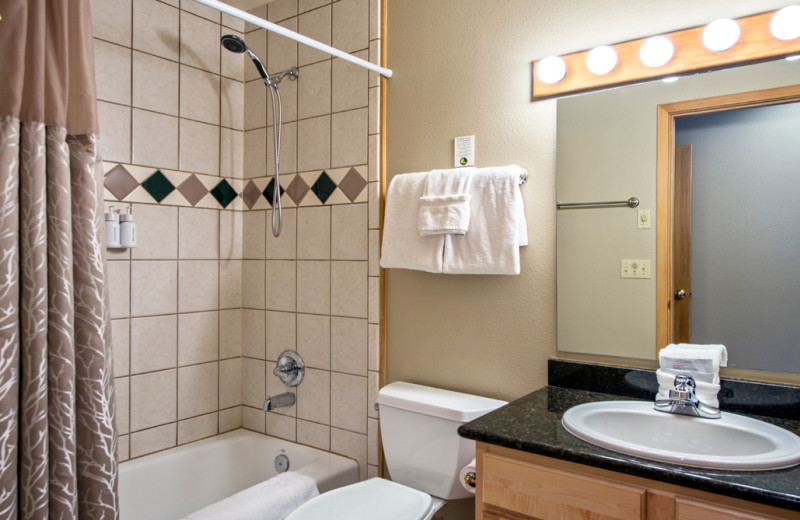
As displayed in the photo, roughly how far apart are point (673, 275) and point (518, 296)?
47 cm

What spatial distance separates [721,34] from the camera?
146cm

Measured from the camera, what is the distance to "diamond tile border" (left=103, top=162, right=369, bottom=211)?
215 centimetres

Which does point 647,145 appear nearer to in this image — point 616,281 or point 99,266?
point 616,281

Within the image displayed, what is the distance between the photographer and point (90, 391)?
1368 mm

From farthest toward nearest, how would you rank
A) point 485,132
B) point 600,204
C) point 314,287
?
point 314,287 < point 485,132 < point 600,204

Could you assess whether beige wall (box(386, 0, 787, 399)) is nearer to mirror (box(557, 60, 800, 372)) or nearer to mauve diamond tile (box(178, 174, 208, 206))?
mirror (box(557, 60, 800, 372))

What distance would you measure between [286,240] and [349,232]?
14.0 inches

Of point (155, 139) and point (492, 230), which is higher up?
point (155, 139)

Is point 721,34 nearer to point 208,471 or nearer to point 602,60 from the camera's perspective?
point 602,60

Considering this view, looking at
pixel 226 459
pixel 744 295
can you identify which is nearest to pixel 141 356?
pixel 226 459

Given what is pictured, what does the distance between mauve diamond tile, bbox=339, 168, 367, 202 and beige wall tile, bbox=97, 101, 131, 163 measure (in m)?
0.85

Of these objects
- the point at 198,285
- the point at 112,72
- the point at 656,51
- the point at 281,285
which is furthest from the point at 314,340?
the point at 656,51

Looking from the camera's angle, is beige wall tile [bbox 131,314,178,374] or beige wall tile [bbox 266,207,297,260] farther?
beige wall tile [bbox 266,207,297,260]

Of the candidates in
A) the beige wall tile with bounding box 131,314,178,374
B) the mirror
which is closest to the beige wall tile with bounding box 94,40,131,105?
the beige wall tile with bounding box 131,314,178,374
